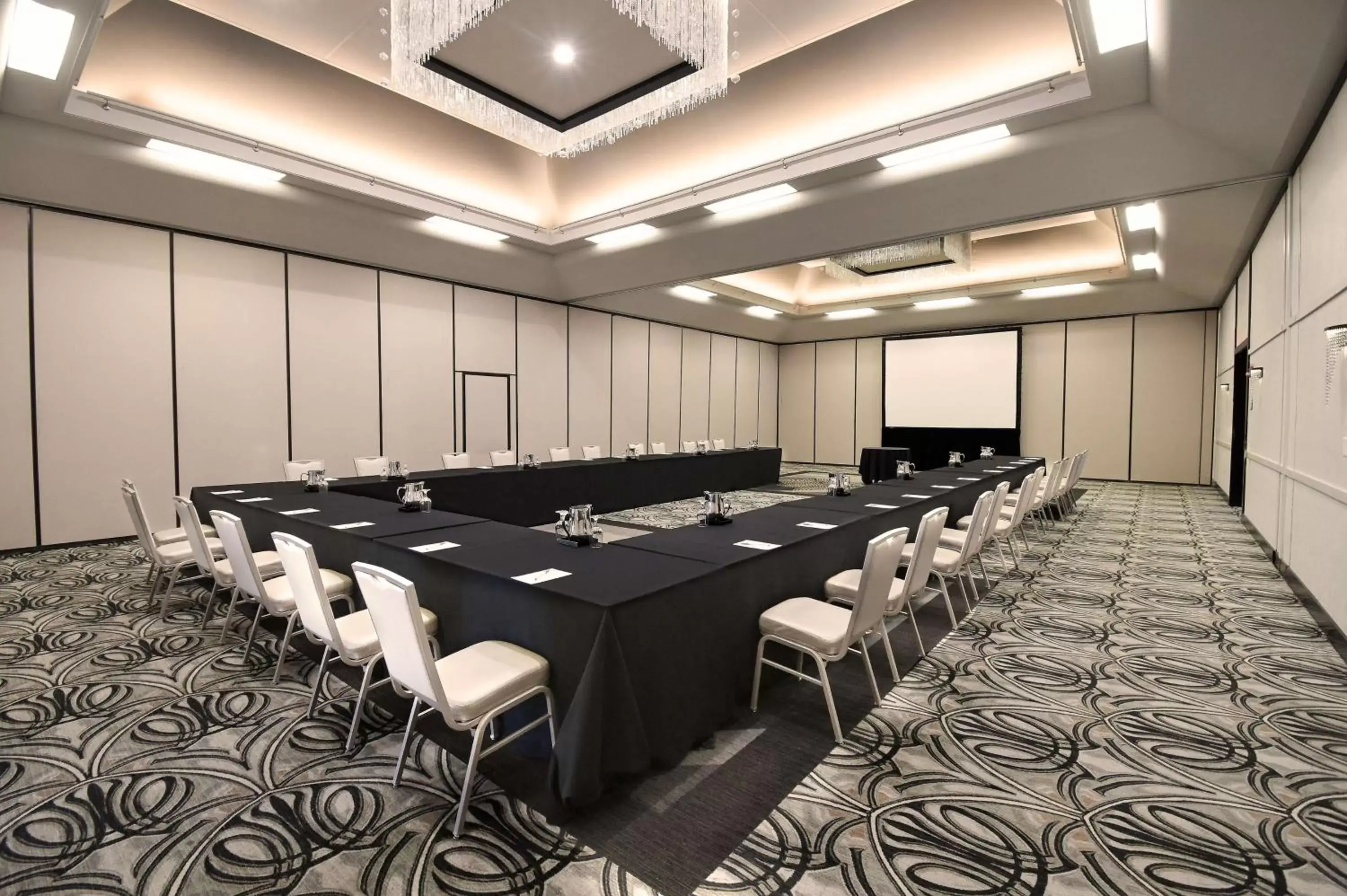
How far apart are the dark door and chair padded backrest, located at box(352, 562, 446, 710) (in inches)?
390

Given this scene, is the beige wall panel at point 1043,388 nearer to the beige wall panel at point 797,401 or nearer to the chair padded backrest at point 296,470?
the beige wall panel at point 797,401

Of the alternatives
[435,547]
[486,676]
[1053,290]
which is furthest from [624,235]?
[1053,290]

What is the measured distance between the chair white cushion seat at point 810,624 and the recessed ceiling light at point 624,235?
6.17 meters

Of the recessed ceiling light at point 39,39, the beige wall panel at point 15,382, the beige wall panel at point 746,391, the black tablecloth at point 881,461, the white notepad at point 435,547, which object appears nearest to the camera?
the white notepad at point 435,547

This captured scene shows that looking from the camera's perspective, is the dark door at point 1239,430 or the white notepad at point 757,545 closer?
the white notepad at point 757,545

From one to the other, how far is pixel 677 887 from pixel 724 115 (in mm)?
7028

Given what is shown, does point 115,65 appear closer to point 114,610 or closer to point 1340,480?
point 114,610

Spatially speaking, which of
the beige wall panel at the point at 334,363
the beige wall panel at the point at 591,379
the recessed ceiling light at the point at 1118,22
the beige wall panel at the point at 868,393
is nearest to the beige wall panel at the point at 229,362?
the beige wall panel at the point at 334,363

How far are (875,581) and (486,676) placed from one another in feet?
5.37

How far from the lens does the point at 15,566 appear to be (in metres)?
5.54

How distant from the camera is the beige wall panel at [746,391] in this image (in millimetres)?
16016

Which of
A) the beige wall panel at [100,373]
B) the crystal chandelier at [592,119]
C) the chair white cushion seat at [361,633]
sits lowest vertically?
the chair white cushion seat at [361,633]

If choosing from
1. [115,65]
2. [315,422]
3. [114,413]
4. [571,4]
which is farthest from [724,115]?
[114,413]

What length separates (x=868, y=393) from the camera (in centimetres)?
1585
